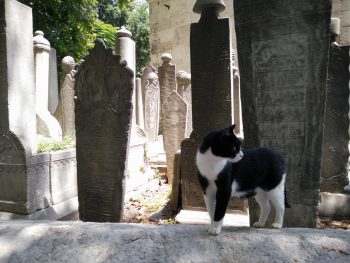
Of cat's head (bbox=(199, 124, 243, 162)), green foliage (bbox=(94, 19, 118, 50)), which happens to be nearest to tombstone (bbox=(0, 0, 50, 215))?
cat's head (bbox=(199, 124, 243, 162))

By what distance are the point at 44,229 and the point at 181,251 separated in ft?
3.08

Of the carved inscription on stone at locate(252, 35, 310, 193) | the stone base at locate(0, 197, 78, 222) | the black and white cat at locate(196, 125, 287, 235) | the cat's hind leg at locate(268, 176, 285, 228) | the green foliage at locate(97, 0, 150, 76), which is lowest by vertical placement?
the stone base at locate(0, 197, 78, 222)

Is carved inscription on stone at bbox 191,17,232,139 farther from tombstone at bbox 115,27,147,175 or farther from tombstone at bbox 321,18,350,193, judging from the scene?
tombstone at bbox 115,27,147,175

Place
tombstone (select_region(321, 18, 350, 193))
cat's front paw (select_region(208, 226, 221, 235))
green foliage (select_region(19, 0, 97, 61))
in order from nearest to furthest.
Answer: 1. cat's front paw (select_region(208, 226, 221, 235))
2. tombstone (select_region(321, 18, 350, 193))
3. green foliage (select_region(19, 0, 97, 61))

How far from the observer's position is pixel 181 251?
1.71 m

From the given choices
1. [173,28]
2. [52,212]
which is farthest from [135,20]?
[52,212]

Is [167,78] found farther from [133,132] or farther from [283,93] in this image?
[283,93]

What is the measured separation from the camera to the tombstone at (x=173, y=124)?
19.5 feet

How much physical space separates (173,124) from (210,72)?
8.03 feet

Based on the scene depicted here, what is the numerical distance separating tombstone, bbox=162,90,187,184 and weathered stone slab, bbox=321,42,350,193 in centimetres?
266

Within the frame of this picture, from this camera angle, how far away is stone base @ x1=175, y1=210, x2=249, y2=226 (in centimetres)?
371

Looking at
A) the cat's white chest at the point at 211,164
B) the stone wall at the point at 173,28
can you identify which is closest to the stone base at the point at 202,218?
the cat's white chest at the point at 211,164

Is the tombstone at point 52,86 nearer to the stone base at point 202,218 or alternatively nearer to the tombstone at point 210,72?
the tombstone at point 210,72

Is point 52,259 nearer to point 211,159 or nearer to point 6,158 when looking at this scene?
point 211,159
